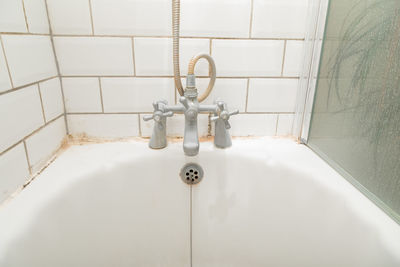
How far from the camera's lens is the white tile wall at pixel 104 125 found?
2.35ft

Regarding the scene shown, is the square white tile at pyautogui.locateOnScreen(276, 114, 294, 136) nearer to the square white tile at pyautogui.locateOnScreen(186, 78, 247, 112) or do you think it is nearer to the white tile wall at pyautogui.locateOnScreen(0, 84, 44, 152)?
the square white tile at pyautogui.locateOnScreen(186, 78, 247, 112)

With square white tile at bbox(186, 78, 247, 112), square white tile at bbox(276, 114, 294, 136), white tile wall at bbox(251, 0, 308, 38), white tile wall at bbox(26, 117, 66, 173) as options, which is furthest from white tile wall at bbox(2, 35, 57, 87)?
square white tile at bbox(276, 114, 294, 136)

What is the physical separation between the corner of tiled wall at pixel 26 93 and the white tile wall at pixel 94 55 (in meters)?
0.03

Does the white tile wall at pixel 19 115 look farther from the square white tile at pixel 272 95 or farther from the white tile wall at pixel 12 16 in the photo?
the square white tile at pixel 272 95

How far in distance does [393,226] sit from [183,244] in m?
0.51

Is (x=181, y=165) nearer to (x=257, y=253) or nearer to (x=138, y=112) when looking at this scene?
(x=138, y=112)

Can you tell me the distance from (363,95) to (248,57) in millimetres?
299

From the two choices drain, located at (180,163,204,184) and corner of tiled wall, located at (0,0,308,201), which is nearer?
corner of tiled wall, located at (0,0,308,201)

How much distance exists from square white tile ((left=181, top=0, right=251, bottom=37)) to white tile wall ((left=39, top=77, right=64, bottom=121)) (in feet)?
1.20

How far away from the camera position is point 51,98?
63 centimetres

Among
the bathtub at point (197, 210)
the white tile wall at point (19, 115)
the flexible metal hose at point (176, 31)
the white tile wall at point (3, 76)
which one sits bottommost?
the bathtub at point (197, 210)

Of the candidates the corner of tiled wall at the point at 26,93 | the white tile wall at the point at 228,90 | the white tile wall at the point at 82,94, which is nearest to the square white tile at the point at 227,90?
the white tile wall at the point at 228,90

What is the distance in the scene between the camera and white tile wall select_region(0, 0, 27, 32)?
0.45m

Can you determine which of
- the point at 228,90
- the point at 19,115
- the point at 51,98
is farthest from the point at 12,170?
the point at 228,90
